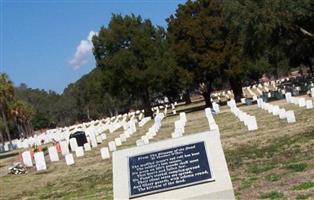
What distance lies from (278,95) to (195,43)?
14.0 meters

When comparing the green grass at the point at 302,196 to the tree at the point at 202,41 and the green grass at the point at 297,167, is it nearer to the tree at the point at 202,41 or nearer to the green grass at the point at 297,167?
the green grass at the point at 297,167

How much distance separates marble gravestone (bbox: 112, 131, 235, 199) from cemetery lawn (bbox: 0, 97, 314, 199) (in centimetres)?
210

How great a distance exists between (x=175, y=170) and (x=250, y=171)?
19.5 ft

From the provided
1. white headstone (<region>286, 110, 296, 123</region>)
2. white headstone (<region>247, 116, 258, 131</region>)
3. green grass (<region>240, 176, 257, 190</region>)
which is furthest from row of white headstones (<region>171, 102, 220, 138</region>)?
green grass (<region>240, 176, 257, 190</region>)

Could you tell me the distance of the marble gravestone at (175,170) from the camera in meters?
9.74

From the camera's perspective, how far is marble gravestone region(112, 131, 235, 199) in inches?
384

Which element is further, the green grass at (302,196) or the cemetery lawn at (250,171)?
the cemetery lawn at (250,171)

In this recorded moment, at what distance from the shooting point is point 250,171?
50.7 ft

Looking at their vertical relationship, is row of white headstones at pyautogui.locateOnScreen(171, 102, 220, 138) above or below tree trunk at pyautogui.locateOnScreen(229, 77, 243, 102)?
below

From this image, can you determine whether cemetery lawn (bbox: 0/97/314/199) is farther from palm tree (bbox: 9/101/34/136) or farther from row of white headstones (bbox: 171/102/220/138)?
palm tree (bbox: 9/101/34/136)

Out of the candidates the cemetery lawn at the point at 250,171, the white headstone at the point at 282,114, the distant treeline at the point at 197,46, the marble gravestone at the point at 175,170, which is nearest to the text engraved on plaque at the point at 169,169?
the marble gravestone at the point at 175,170

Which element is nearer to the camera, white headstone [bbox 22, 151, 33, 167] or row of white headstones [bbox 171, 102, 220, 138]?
row of white headstones [bbox 171, 102, 220, 138]

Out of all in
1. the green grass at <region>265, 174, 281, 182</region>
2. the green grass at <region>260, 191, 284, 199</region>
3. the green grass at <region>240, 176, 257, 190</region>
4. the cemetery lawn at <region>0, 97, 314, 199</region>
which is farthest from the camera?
the green grass at <region>265, 174, 281, 182</region>

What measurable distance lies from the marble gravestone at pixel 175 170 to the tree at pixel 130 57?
53966 mm
